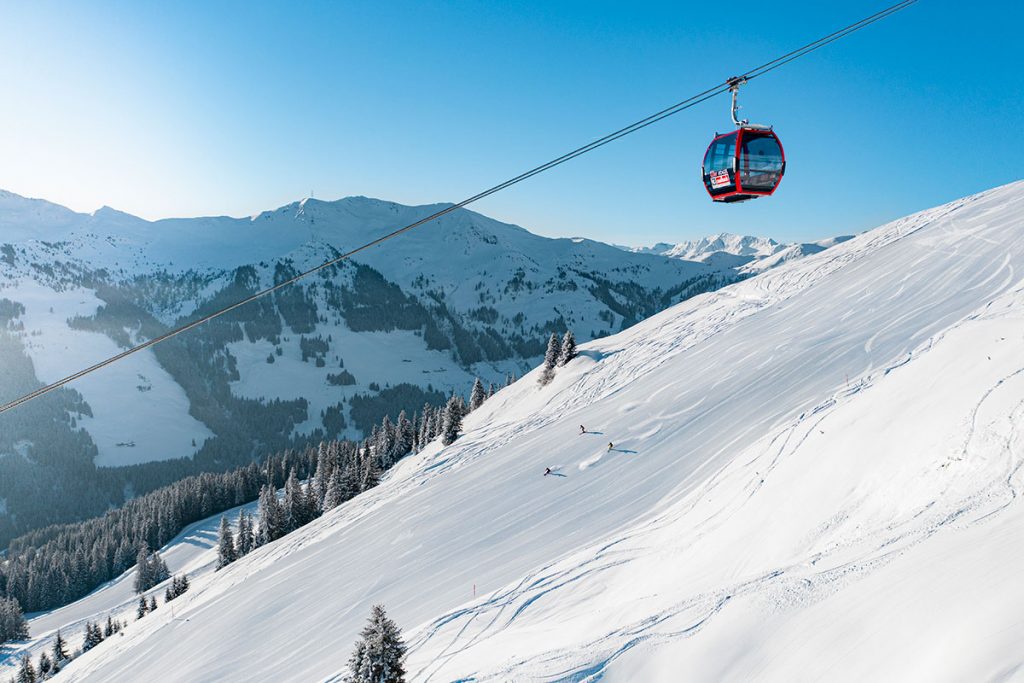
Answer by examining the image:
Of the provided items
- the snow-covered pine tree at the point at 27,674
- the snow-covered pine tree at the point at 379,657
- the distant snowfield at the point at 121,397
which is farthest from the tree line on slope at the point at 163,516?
the distant snowfield at the point at 121,397

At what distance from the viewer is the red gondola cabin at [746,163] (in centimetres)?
1177

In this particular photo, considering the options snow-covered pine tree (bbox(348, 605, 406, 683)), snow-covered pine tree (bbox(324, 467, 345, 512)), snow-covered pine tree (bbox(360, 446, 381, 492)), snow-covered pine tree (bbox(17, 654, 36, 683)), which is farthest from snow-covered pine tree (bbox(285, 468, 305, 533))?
snow-covered pine tree (bbox(348, 605, 406, 683))

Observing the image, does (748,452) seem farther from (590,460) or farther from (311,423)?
(311,423)

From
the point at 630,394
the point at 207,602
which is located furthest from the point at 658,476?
the point at 207,602

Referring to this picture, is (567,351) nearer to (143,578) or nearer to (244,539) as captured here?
(244,539)

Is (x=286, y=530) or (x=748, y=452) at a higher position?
(x=748, y=452)

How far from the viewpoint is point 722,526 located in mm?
15508

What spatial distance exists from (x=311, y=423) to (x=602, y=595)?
16710cm

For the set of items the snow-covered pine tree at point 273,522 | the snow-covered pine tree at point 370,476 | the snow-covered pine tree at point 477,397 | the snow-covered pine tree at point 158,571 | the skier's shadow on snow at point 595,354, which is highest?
the skier's shadow on snow at point 595,354

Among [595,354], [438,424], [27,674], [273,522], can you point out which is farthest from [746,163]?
[27,674]

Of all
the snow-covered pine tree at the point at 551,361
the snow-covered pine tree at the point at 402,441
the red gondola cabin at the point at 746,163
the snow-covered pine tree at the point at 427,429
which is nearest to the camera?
the red gondola cabin at the point at 746,163

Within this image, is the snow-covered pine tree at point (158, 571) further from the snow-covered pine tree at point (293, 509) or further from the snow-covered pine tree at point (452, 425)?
the snow-covered pine tree at point (452, 425)

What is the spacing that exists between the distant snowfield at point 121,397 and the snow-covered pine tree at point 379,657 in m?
165

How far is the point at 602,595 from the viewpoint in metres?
14.8
